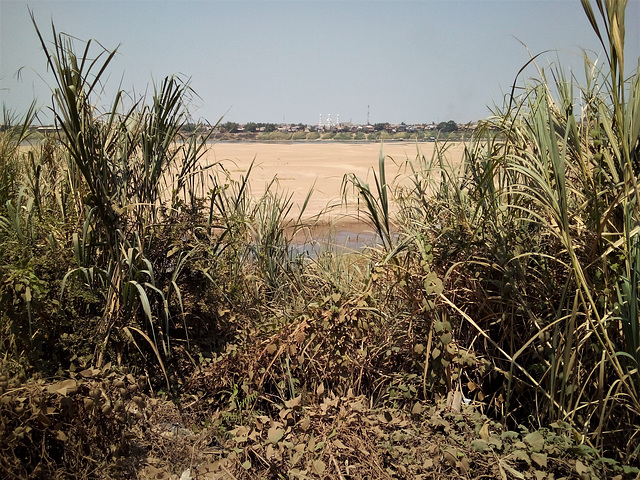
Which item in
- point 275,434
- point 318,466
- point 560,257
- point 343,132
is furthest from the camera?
point 343,132

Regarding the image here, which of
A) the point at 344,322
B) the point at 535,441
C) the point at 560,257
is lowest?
the point at 535,441

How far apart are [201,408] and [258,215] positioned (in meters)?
1.65

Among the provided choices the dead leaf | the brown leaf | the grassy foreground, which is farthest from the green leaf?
the dead leaf

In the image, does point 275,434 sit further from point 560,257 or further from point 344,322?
point 560,257

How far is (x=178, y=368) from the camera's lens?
3.55 meters

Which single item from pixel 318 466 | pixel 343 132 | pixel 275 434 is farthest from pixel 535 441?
pixel 343 132

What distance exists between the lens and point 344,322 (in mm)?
3264

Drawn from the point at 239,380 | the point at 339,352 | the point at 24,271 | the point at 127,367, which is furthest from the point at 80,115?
the point at 339,352

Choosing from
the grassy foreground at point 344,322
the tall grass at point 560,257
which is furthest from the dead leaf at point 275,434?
the tall grass at point 560,257

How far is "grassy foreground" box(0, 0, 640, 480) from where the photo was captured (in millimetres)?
2529

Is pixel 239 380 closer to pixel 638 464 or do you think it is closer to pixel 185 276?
pixel 185 276

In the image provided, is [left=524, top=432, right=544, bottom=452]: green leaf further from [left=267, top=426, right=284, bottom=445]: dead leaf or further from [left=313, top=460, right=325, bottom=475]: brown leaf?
[left=267, top=426, right=284, bottom=445]: dead leaf

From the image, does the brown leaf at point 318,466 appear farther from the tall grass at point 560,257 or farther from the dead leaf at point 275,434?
the tall grass at point 560,257

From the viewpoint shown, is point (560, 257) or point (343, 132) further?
point (343, 132)
